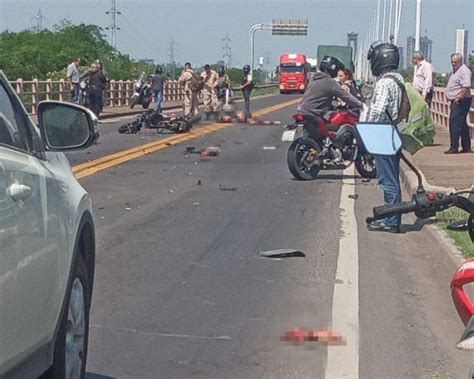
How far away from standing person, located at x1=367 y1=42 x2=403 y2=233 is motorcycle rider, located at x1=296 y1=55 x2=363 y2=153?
15.6 ft

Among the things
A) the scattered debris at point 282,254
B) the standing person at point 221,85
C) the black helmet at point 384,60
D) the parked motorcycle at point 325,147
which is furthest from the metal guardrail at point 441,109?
the scattered debris at point 282,254

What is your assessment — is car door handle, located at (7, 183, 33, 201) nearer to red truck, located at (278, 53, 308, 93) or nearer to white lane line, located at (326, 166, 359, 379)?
white lane line, located at (326, 166, 359, 379)

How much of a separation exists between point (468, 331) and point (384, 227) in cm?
846

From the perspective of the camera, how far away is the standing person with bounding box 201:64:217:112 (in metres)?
37.1

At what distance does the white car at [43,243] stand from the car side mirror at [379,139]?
1.36 metres

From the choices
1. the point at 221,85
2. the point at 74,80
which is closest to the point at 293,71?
the point at 221,85

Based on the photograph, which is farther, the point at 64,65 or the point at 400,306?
the point at 64,65

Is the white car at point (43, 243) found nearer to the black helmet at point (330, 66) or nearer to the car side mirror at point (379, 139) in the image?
the car side mirror at point (379, 139)

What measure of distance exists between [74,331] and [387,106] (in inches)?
278

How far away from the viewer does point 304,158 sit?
56.9ft

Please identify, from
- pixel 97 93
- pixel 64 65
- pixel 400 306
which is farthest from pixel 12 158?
pixel 64 65

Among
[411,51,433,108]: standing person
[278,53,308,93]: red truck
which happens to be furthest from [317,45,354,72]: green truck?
[411,51,433,108]: standing person

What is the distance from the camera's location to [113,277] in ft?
30.8

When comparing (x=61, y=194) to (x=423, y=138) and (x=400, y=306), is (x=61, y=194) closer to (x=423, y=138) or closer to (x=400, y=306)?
(x=400, y=306)
